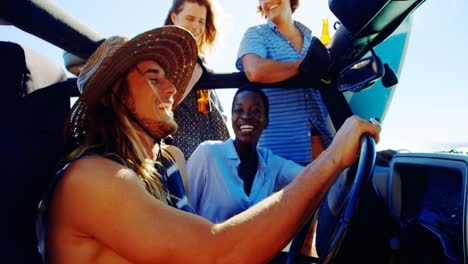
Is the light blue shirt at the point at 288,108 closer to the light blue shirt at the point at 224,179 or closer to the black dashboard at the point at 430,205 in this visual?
the light blue shirt at the point at 224,179

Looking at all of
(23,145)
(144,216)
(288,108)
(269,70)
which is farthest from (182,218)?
(288,108)

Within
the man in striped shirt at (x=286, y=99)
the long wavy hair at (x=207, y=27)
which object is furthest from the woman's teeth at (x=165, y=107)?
the long wavy hair at (x=207, y=27)

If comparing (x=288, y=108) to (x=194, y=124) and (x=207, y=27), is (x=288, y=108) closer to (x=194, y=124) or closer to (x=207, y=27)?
(x=194, y=124)

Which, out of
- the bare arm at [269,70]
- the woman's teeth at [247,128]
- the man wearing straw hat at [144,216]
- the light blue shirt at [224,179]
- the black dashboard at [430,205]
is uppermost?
the bare arm at [269,70]

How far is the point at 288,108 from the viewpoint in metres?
2.89

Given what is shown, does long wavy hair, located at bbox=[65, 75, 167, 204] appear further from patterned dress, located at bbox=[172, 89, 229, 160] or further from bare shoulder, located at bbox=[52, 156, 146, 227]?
patterned dress, located at bbox=[172, 89, 229, 160]

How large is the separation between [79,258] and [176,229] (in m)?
0.35

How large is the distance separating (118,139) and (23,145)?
521 millimetres

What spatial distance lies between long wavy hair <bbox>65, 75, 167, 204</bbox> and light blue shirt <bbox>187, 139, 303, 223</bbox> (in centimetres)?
87

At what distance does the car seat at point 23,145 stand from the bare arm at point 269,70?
121 centimetres

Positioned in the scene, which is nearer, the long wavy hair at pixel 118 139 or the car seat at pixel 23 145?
the car seat at pixel 23 145

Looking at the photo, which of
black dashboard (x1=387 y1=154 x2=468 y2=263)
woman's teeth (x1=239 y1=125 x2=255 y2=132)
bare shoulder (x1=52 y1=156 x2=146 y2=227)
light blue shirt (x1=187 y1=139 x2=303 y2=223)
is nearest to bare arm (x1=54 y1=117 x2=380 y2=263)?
bare shoulder (x1=52 y1=156 x2=146 y2=227)

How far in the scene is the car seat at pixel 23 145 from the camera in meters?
1.08

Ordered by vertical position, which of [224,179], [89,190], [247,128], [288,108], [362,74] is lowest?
[224,179]
